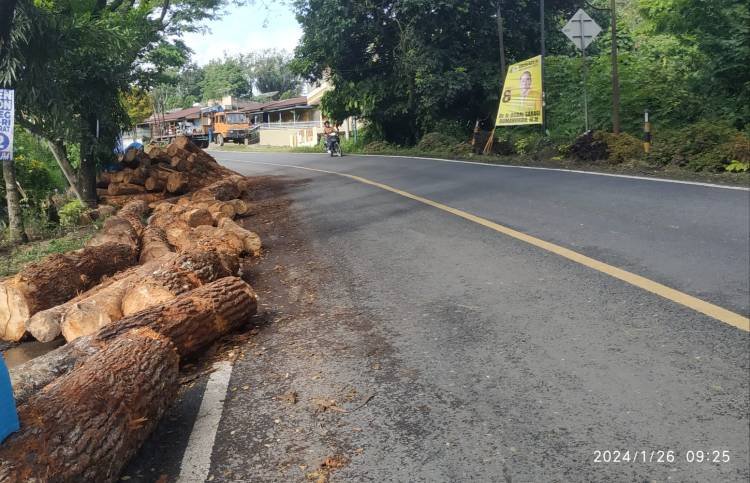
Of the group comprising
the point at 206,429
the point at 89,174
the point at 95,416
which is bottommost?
the point at 206,429

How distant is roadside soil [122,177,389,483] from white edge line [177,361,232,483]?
0.12 ft

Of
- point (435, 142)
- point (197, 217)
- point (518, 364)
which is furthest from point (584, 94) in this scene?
point (518, 364)

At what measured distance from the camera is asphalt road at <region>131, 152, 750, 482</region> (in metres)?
2.96

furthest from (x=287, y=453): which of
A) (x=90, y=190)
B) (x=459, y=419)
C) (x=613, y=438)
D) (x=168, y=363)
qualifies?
(x=90, y=190)

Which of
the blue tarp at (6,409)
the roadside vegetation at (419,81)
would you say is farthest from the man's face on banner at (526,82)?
the blue tarp at (6,409)

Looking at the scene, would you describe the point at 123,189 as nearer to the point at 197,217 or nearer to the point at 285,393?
the point at 197,217

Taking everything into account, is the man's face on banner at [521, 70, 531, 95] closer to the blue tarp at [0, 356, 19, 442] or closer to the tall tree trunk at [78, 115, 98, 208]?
the tall tree trunk at [78, 115, 98, 208]

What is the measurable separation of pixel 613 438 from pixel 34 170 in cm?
1690

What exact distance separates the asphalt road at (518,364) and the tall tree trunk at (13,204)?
6.39 m

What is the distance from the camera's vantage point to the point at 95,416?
3041 millimetres

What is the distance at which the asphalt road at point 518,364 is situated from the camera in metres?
2.96

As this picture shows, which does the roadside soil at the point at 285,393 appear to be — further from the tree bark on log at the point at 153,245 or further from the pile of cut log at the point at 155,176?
the pile of cut log at the point at 155,176

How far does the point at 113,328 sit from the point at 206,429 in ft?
4.57

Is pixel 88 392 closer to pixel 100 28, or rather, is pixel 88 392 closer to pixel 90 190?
pixel 100 28
